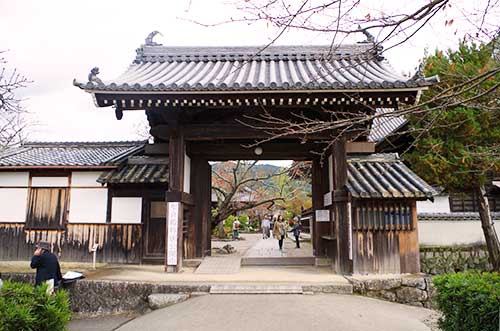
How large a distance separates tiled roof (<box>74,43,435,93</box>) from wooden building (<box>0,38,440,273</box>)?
0.03m

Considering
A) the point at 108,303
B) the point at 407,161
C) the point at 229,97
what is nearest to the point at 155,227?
the point at 108,303

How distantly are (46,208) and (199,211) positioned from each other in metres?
4.46

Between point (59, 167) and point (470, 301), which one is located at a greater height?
point (59, 167)

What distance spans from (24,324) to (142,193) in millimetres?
6929

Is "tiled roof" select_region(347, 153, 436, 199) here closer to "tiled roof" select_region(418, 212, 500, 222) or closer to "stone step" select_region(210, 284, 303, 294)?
"stone step" select_region(210, 284, 303, 294)

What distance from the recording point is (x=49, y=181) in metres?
11.1

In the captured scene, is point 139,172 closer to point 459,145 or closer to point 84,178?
point 84,178

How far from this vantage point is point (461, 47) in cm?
1210

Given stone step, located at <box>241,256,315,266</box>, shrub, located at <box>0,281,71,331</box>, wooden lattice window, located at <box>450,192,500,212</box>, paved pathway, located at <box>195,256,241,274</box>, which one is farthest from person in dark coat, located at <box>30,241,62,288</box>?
wooden lattice window, located at <box>450,192,500,212</box>

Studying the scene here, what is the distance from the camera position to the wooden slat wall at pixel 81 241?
34.9 feet

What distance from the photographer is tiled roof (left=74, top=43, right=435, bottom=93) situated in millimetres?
8070

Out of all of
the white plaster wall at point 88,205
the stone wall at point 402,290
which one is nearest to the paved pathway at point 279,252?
the stone wall at point 402,290

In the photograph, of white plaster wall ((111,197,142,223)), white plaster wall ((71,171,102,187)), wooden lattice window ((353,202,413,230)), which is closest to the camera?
wooden lattice window ((353,202,413,230))

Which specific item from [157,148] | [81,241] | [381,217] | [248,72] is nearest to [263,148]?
[248,72]
